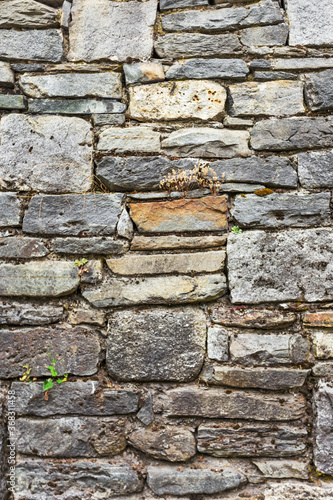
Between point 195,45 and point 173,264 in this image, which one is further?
point 195,45

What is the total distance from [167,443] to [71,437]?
53 cm

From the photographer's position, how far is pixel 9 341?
1.98 m

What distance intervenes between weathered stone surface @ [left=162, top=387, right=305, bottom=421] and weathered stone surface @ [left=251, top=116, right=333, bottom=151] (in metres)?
1.43

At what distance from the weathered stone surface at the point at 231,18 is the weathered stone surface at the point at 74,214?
1157mm

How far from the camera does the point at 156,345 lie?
76.8 inches

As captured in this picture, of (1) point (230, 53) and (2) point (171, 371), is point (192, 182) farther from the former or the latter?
(2) point (171, 371)

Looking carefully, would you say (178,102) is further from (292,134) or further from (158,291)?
(158,291)

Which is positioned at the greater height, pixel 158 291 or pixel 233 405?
pixel 158 291

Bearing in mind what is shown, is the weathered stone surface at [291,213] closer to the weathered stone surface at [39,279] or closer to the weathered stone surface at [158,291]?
the weathered stone surface at [158,291]

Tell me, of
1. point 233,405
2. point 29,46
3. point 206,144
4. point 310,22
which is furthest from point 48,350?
point 310,22

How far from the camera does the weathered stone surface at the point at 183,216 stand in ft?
6.62

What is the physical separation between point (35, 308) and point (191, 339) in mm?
916

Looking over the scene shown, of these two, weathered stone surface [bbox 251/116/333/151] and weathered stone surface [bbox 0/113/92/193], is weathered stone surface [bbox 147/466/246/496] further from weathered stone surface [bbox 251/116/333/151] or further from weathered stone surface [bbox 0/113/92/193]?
weathered stone surface [bbox 251/116/333/151]

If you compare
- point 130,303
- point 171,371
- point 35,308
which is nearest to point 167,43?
point 130,303
